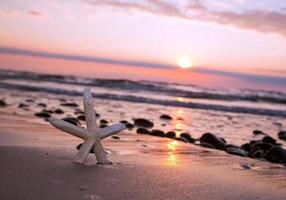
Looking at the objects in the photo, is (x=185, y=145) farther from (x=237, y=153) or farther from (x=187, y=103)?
(x=187, y=103)

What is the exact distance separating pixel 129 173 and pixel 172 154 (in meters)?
1.99

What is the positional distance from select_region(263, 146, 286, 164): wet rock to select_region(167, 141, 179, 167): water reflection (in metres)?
1.53

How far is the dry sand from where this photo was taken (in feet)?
13.5

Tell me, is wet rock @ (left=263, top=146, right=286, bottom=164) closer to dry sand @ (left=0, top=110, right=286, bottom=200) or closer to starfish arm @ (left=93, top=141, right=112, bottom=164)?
dry sand @ (left=0, top=110, right=286, bottom=200)

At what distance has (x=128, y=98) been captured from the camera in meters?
22.1

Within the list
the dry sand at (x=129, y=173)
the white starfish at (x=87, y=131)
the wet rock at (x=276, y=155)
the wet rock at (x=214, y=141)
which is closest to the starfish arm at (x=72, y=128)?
the white starfish at (x=87, y=131)

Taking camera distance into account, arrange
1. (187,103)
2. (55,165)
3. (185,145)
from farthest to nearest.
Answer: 1. (187,103)
2. (185,145)
3. (55,165)

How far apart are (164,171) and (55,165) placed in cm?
128

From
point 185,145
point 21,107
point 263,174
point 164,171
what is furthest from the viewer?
point 21,107

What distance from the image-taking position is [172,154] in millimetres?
6906

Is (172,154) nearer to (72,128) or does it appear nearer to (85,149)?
(85,149)

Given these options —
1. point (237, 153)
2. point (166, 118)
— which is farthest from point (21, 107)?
point (237, 153)

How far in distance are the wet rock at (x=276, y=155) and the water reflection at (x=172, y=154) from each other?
153 centimetres

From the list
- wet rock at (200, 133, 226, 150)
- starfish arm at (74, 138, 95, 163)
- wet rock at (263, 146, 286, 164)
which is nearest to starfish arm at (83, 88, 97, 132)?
starfish arm at (74, 138, 95, 163)
